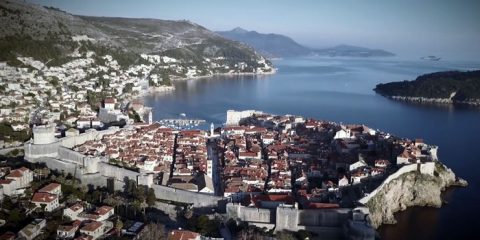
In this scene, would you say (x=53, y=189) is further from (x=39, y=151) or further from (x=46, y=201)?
(x=39, y=151)

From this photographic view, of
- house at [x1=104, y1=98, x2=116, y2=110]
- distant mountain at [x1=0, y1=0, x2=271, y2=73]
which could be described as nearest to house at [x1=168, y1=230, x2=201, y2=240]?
house at [x1=104, y1=98, x2=116, y2=110]

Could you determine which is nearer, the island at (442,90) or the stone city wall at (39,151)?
the stone city wall at (39,151)

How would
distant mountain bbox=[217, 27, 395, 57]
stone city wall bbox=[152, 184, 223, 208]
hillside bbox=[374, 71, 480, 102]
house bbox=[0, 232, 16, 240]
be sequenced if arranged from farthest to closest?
distant mountain bbox=[217, 27, 395, 57] < hillside bbox=[374, 71, 480, 102] < stone city wall bbox=[152, 184, 223, 208] < house bbox=[0, 232, 16, 240]

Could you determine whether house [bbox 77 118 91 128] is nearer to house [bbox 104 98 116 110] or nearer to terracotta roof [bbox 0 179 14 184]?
house [bbox 104 98 116 110]

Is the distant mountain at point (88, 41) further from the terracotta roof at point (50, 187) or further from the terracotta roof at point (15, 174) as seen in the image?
the terracotta roof at point (50, 187)

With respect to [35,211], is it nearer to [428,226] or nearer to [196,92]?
[428,226]

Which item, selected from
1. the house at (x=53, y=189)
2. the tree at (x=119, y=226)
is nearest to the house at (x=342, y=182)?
the tree at (x=119, y=226)

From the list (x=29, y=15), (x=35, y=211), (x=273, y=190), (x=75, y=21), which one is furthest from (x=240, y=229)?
(x=75, y=21)
